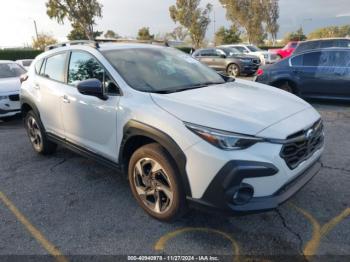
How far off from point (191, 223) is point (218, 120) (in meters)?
1.12

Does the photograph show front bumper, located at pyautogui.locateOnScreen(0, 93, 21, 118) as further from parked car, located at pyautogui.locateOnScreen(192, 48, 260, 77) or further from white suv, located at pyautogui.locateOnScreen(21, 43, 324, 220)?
parked car, located at pyautogui.locateOnScreen(192, 48, 260, 77)

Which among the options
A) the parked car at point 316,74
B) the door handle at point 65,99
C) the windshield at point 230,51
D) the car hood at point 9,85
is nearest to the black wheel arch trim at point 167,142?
the door handle at point 65,99

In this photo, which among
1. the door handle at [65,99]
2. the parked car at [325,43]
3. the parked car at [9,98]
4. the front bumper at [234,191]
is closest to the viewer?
the front bumper at [234,191]

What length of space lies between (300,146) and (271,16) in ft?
162

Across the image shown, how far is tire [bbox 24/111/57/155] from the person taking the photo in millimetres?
4836

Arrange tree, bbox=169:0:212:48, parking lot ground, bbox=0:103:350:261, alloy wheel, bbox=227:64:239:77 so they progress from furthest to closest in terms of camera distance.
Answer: tree, bbox=169:0:212:48, alloy wheel, bbox=227:64:239:77, parking lot ground, bbox=0:103:350:261

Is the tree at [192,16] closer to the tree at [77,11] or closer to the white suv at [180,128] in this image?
the tree at [77,11]

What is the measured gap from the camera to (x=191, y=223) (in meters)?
3.09

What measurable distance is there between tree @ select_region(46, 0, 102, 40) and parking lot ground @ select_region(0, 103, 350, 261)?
30118mm

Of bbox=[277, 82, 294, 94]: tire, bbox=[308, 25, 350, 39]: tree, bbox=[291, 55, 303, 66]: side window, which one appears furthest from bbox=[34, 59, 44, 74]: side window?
bbox=[308, 25, 350, 39]: tree

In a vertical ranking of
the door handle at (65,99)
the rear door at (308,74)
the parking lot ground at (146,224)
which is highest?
the door handle at (65,99)

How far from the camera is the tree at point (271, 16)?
45469 mm

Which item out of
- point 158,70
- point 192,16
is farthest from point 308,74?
point 192,16

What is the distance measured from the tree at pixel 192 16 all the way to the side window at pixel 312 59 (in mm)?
32601
